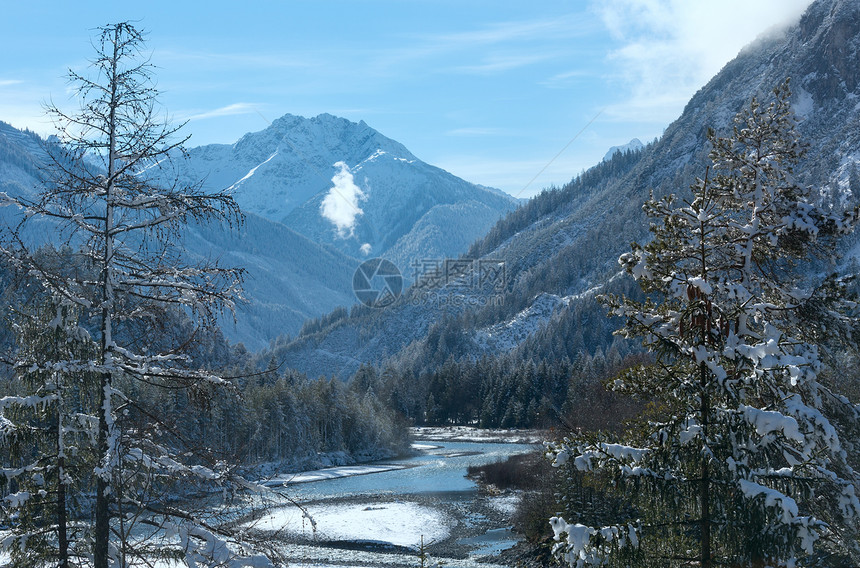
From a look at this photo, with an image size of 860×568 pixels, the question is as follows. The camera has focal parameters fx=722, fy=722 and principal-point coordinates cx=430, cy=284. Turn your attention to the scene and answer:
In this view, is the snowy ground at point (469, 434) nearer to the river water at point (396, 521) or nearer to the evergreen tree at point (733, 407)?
the river water at point (396, 521)

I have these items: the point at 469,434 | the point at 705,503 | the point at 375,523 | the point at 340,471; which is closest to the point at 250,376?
the point at 705,503

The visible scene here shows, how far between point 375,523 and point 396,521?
5.25 feet

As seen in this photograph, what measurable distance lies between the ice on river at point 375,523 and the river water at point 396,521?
57mm

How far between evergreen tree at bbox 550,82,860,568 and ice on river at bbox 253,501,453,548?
33259mm

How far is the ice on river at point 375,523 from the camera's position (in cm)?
4647

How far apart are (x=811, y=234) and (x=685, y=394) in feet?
13.0

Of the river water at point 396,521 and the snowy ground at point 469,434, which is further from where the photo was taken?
the snowy ground at point 469,434

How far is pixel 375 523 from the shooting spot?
50656mm

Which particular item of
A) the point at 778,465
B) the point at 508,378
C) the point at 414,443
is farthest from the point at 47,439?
the point at 508,378

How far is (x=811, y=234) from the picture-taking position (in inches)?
501

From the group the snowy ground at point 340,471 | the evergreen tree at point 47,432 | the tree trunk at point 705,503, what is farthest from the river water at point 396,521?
the tree trunk at point 705,503

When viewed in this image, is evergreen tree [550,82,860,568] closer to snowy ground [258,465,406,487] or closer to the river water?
the river water

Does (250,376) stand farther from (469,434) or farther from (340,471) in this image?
(469,434)

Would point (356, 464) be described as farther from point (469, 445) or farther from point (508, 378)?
point (508, 378)
